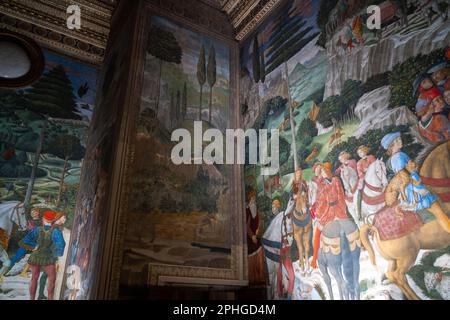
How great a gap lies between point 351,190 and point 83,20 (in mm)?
9817

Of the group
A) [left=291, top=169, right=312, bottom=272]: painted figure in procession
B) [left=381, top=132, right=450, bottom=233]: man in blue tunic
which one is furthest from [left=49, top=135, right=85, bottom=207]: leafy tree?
[left=381, top=132, right=450, bottom=233]: man in blue tunic

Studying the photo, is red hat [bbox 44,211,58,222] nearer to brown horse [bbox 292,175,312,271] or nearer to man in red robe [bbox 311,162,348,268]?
brown horse [bbox 292,175,312,271]

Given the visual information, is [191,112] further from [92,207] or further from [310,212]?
[310,212]

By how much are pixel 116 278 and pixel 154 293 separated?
0.68m

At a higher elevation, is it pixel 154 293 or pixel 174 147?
pixel 174 147

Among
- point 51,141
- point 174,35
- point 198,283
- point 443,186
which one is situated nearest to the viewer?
point 443,186

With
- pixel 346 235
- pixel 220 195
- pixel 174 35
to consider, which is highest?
pixel 174 35

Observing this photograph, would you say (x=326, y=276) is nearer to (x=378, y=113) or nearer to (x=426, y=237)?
(x=426, y=237)

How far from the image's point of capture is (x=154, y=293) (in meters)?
5.88

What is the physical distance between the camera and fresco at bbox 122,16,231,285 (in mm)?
6430

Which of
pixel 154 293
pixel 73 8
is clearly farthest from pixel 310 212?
pixel 73 8

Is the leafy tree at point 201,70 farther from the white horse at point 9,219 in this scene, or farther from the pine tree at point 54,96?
the white horse at point 9,219

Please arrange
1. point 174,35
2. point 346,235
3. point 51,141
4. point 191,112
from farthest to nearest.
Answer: point 51,141 < point 174,35 < point 191,112 < point 346,235

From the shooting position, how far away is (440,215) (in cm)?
425
